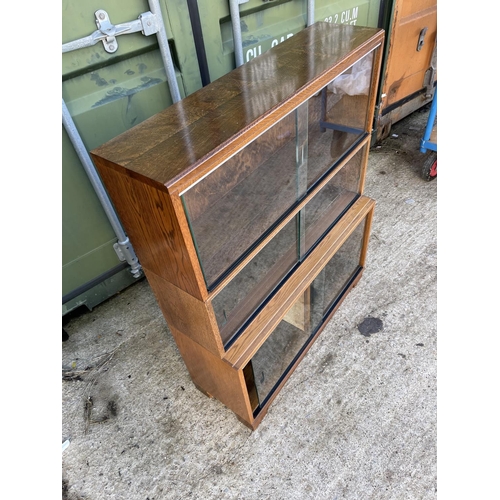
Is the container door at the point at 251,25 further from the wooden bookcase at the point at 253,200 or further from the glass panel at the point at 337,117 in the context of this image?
the glass panel at the point at 337,117

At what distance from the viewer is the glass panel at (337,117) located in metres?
1.47

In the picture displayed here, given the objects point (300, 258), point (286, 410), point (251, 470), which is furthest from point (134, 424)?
point (300, 258)

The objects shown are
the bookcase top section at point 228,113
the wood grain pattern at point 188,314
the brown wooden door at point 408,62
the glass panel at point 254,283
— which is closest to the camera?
the bookcase top section at point 228,113

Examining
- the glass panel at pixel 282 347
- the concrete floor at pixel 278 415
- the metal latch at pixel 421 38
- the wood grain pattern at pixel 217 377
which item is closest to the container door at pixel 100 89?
the concrete floor at pixel 278 415

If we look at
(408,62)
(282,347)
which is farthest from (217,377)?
(408,62)

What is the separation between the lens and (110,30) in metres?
1.44

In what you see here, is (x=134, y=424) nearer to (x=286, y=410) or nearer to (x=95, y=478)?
(x=95, y=478)

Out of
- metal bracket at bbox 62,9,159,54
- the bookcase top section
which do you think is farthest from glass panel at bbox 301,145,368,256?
metal bracket at bbox 62,9,159,54

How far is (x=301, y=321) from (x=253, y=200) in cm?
71

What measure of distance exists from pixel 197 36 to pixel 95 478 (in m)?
1.95

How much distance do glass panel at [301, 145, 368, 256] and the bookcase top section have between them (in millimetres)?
532

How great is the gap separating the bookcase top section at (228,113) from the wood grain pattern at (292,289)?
27.5 inches

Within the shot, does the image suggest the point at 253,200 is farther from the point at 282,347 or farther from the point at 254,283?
the point at 282,347

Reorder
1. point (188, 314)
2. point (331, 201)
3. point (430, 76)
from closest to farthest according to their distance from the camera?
point (188, 314) < point (331, 201) < point (430, 76)
